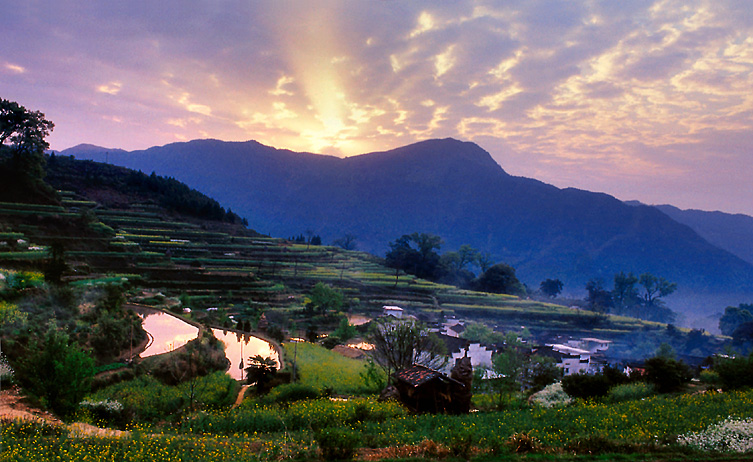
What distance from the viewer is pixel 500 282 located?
74.0 metres

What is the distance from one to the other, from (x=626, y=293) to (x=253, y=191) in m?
152

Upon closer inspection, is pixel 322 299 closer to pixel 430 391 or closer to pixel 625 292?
Result: pixel 430 391

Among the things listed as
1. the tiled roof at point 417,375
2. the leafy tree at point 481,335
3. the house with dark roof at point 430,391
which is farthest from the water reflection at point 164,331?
the leafy tree at point 481,335

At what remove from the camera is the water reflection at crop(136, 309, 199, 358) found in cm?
1844

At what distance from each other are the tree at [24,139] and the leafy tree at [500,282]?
219ft

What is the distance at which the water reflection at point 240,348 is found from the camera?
1936cm

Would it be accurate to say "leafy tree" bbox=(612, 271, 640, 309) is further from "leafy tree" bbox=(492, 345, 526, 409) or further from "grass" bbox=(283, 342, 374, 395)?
"grass" bbox=(283, 342, 374, 395)

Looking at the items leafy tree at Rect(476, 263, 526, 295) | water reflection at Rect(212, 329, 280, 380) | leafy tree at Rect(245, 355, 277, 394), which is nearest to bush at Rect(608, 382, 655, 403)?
leafy tree at Rect(245, 355, 277, 394)

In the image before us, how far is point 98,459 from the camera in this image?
702 centimetres

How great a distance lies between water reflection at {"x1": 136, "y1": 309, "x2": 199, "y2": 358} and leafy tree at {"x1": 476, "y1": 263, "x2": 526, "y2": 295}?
61049 millimetres

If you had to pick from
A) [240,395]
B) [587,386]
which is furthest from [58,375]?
[587,386]

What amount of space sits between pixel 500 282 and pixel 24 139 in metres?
69.4

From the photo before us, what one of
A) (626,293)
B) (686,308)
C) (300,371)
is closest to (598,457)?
(300,371)

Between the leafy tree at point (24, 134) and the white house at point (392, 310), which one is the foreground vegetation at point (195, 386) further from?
the white house at point (392, 310)
